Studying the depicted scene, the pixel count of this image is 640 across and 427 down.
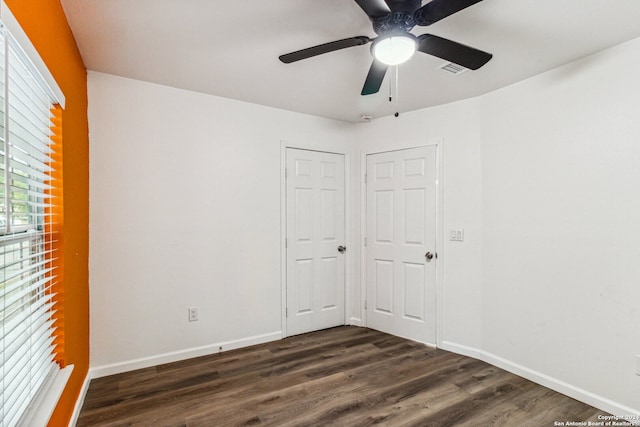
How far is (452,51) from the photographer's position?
1660 millimetres

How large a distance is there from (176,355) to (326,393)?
1385 mm

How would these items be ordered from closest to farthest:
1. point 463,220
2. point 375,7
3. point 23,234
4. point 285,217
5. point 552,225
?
point 23,234
point 375,7
point 552,225
point 463,220
point 285,217

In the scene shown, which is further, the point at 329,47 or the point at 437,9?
the point at 329,47

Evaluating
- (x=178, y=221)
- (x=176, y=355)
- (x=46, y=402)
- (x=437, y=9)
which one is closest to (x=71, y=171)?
(x=178, y=221)

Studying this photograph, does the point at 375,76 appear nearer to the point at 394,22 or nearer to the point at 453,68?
the point at 394,22

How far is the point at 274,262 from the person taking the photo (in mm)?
3311

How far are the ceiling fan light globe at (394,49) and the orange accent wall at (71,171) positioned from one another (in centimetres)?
145

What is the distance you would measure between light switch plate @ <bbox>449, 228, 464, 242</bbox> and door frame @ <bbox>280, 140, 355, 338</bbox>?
115 centimetres

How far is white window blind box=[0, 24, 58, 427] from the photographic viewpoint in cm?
108

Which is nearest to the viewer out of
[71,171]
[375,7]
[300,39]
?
[375,7]

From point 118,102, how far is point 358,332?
3.17m

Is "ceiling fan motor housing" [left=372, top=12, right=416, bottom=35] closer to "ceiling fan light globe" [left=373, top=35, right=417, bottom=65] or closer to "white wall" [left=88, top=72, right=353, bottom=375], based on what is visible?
"ceiling fan light globe" [left=373, top=35, right=417, bottom=65]

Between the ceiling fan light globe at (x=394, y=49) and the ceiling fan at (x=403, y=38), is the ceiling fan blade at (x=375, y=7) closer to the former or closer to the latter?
the ceiling fan at (x=403, y=38)

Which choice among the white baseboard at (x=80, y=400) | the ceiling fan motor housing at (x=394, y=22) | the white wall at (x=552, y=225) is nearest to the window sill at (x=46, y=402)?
the white baseboard at (x=80, y=400)
